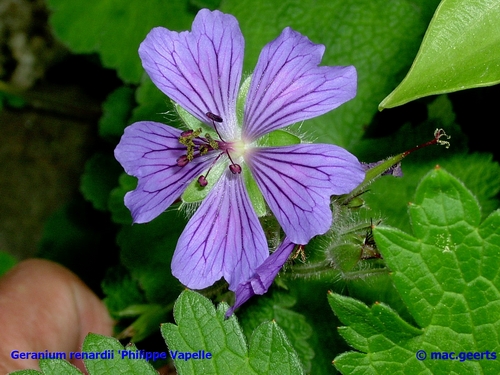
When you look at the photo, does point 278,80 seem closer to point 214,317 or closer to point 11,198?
point 214,317

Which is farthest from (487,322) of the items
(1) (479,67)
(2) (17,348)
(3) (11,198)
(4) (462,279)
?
(3) (11,198)

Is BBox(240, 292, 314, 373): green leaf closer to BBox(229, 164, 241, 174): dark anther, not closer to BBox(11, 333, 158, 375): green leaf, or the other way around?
BBox(11, 333, 158, 375): green leaf

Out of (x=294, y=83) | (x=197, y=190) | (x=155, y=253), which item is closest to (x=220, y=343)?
(x=197, y=190)

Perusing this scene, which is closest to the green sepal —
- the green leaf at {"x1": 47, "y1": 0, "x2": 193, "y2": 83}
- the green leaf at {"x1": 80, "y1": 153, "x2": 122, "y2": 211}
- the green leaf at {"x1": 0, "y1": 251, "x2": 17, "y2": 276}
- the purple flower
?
the purple flower

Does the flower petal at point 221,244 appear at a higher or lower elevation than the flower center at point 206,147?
lower

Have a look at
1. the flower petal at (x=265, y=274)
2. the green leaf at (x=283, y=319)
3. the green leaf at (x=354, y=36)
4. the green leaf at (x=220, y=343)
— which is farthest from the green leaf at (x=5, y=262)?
the flower petal at (x=265, y=274)

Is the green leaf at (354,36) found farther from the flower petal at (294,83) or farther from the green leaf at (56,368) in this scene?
the green leaf at (56,368)
